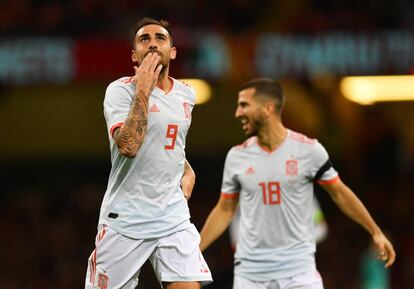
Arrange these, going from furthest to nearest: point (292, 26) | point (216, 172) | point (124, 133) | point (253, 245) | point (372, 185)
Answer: point (216, 172) < point (372, 185) < point (292, 26) < point (253, 245) < point (124, 133)

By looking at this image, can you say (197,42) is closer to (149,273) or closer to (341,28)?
(341,28)

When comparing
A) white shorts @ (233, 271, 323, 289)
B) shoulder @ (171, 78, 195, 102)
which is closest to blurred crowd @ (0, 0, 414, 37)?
white shorts @ (233, 271, 323, 289)

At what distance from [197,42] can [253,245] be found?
21.7 feet

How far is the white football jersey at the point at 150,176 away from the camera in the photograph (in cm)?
551

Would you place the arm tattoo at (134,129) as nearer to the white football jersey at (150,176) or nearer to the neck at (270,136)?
the white football jersey at (150,176)

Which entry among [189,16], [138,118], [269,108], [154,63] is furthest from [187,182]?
[189,16]

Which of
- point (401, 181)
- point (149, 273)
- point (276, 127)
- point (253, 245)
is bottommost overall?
point (149, 273)

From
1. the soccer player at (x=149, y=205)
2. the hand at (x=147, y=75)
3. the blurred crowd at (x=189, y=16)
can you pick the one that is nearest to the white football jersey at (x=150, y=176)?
the soccer player at (x=149, y=205)

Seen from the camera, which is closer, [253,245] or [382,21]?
[253,245]

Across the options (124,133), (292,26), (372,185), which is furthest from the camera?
(372,185)

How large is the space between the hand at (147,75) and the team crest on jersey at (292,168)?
73.7 inches

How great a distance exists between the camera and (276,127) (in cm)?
721

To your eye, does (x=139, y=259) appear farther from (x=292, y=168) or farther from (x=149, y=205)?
(x=292, y=168)

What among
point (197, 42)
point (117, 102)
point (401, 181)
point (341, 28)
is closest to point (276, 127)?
point (117, 102)
